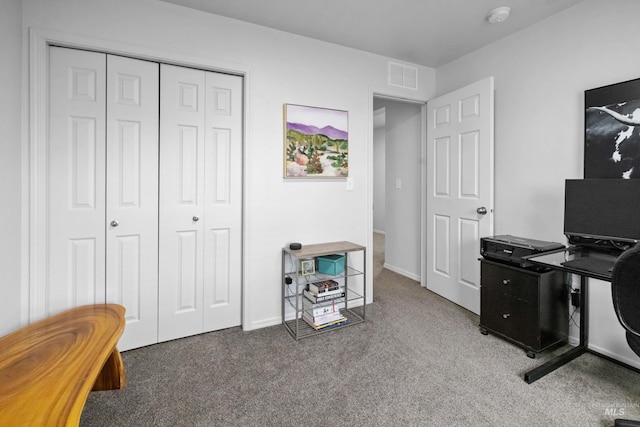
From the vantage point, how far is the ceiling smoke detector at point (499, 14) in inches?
87.7

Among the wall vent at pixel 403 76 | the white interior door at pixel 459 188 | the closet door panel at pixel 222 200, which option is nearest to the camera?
the closet door panel at pixel 222 200

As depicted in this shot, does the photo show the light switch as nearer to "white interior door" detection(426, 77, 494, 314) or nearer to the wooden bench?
"white interior door" detection(426, 77, 494, 314)

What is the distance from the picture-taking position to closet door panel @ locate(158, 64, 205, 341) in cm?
226

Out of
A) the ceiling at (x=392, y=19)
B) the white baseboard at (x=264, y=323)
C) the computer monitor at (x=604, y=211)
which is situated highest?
the ceiling at (x=392, y=19)

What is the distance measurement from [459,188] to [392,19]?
1606mm

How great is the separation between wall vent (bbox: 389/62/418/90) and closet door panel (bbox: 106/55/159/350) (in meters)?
2.13

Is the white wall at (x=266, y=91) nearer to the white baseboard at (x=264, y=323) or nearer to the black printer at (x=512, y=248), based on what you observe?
the white baseboard at (x=264, y=323)

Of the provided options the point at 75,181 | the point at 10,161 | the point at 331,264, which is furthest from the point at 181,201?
the point at 331,264

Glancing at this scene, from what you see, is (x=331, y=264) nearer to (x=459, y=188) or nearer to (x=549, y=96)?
(x=459, y=188)

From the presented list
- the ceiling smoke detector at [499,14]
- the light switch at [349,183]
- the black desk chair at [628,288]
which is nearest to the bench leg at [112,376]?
the light switch at [349,183]

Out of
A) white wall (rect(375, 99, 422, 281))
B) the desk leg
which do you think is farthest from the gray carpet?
white wall (rect(375, 99, 422, 281))

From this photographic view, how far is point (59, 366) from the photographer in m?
1.23

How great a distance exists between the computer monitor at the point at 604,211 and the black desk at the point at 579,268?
12 centimetres

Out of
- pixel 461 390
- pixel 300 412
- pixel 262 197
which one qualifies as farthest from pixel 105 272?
pixel 461 390
